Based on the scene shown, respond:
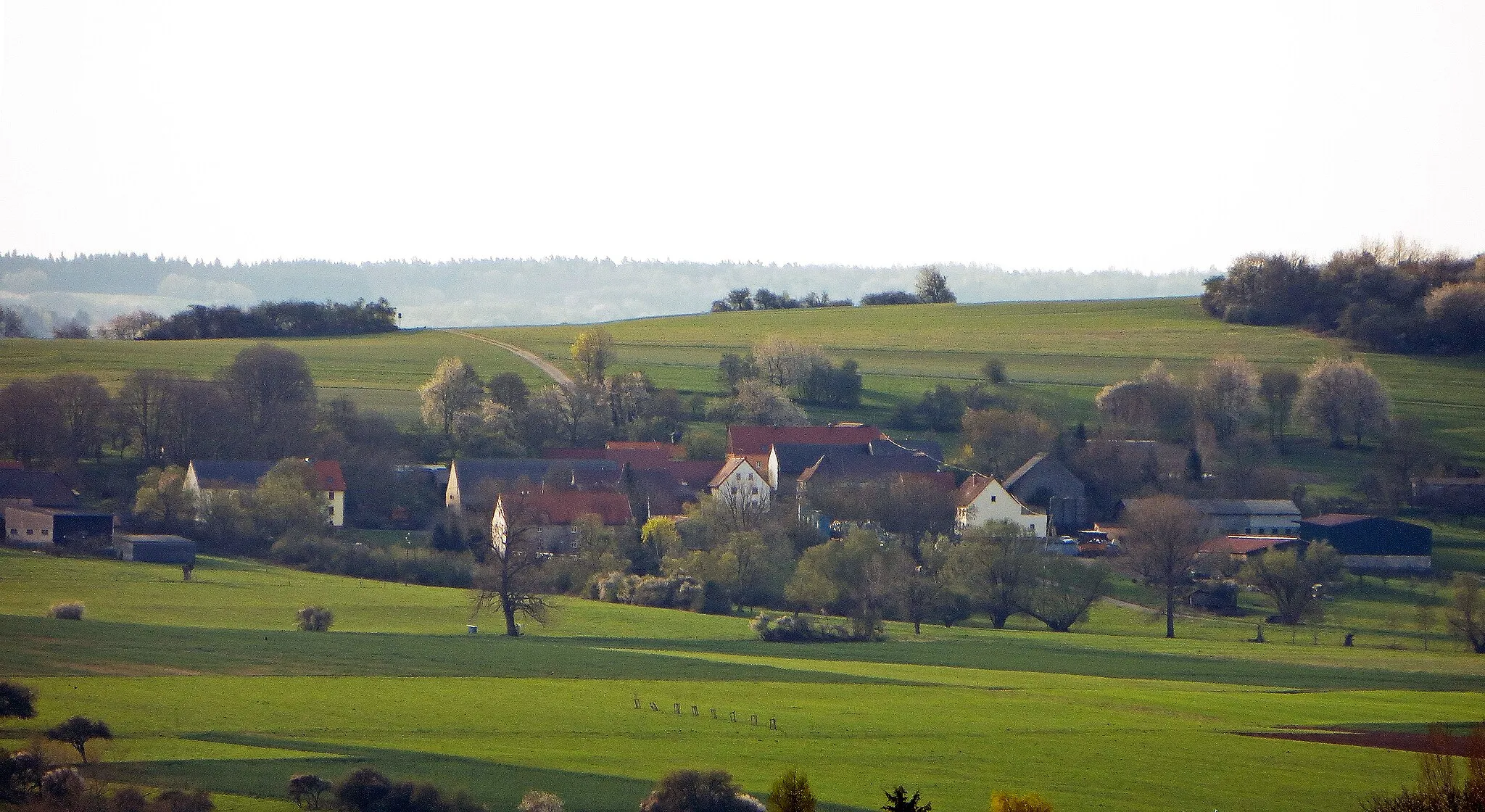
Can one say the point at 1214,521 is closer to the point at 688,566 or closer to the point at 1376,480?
the point at 1376,480

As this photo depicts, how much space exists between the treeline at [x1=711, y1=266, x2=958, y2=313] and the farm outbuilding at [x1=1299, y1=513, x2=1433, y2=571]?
84.6 m

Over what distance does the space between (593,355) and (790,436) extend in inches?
804

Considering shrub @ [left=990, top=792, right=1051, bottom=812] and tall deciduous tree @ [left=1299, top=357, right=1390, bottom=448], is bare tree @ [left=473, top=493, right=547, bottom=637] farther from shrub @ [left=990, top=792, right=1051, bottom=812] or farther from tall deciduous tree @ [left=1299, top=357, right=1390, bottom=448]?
tall deciduous tree @ [left=1299, top=357, right=1390, bottom=448]

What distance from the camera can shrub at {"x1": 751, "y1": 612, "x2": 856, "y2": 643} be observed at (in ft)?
173

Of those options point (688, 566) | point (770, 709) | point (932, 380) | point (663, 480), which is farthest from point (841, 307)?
point (770, 709)

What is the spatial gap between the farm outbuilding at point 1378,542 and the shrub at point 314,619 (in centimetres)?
4267

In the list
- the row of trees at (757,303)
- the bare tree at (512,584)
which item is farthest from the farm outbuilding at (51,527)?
the row of trees at (757,303)

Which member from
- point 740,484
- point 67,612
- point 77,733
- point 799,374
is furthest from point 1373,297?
point 77,733

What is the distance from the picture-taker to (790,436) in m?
89.2

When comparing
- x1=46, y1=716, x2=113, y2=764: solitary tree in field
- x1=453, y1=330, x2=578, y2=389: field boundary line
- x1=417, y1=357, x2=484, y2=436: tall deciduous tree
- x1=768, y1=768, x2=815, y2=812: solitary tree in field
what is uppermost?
x1=453, y1=330, x2=578, y2=389: field boundary line

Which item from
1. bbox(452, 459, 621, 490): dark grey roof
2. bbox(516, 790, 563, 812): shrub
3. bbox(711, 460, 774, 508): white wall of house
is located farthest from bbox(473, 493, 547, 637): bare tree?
bbox(516, 790, 563, 812): shrub

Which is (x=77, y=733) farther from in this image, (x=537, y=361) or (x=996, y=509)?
(x=537, y=361)

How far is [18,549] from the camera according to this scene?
204 ft

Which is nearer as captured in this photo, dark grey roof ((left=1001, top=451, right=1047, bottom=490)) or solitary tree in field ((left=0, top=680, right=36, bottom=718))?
solitary tree in field ((left=0, top=680, right=36, bottom=718))
